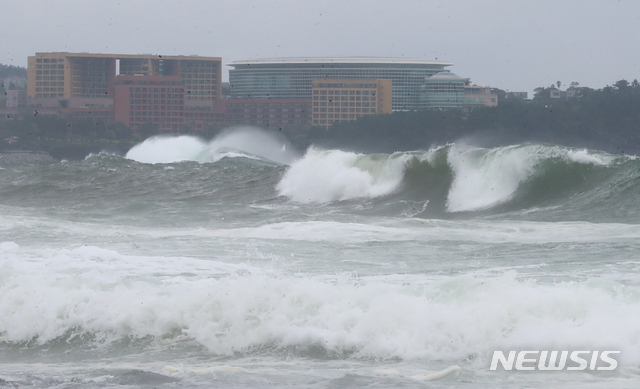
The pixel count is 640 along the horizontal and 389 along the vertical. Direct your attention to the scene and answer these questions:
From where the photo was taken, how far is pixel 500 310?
7.88 m

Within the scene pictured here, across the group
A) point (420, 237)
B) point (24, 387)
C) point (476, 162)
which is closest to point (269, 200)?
point (476, 162)

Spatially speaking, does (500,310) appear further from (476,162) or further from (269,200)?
(269,200)

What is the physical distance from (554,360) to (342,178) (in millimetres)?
21114

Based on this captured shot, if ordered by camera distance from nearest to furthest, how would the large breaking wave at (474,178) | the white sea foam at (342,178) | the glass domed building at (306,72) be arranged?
the large breaking wave at (474,178) → the white sea foam at (342,178) → the glass domed building at (306,72)

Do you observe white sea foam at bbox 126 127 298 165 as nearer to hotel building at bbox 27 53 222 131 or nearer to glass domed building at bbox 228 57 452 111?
hotel building at bbox 27 53 222 131

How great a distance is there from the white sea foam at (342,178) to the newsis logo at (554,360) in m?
18.6

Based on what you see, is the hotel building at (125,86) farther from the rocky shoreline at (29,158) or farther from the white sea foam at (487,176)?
the white sea foam at (487,176)

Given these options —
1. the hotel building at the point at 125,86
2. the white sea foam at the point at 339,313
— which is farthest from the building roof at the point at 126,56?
the white sea foam at the point at 339,313

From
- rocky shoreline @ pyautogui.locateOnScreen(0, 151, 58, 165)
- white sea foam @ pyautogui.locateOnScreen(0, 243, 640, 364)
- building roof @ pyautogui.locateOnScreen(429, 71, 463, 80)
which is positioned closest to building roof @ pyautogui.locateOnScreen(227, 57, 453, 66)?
building roof @ pyautogui.locateOnScreen(429, 71, 463, 80)

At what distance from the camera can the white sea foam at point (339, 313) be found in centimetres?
756

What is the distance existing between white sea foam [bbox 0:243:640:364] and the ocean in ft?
0.06

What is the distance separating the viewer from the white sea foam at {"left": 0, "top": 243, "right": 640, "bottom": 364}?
7559 mm

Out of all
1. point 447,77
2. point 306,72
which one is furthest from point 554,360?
point 306,72

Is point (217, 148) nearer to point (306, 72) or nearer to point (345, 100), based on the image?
point (345, 100)
